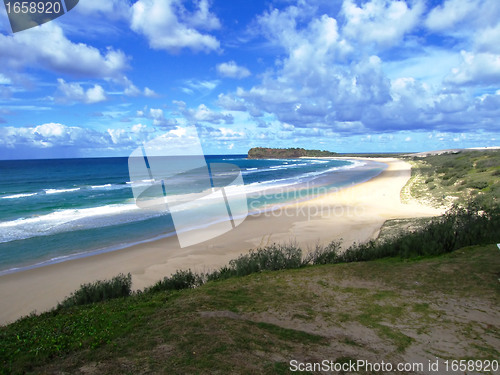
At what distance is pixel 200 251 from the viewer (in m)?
12.1

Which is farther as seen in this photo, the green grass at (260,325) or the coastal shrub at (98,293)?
the coastal shrub at (98,293)

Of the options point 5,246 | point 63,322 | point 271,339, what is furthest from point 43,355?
point 5,246

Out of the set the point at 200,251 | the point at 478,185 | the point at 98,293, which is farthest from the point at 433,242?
the point at 478,185

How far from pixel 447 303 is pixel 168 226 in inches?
563

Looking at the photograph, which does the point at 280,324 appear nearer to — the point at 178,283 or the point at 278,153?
the point at 178,283

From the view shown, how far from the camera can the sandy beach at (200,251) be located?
8.75 m

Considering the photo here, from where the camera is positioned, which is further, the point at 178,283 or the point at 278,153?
the point at 278,153

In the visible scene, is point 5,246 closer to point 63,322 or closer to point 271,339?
point 63,322

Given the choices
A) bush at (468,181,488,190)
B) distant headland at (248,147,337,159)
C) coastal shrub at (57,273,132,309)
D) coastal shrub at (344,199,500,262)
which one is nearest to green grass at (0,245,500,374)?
coastal shrub at (57,273,132,309)

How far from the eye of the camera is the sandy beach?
8.75 metres

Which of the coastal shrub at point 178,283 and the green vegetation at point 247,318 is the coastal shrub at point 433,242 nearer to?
the green vegetation at point 247,318

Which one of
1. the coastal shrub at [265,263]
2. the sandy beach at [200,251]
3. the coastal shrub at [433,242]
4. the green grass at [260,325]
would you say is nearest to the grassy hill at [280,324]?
the green grass at [260,325]

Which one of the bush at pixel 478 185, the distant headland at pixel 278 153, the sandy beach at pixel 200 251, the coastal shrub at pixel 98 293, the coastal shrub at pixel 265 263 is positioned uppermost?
the distant headland at pixel 278 153

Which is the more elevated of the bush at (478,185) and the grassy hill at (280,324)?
the grassy hill at (280,324)
